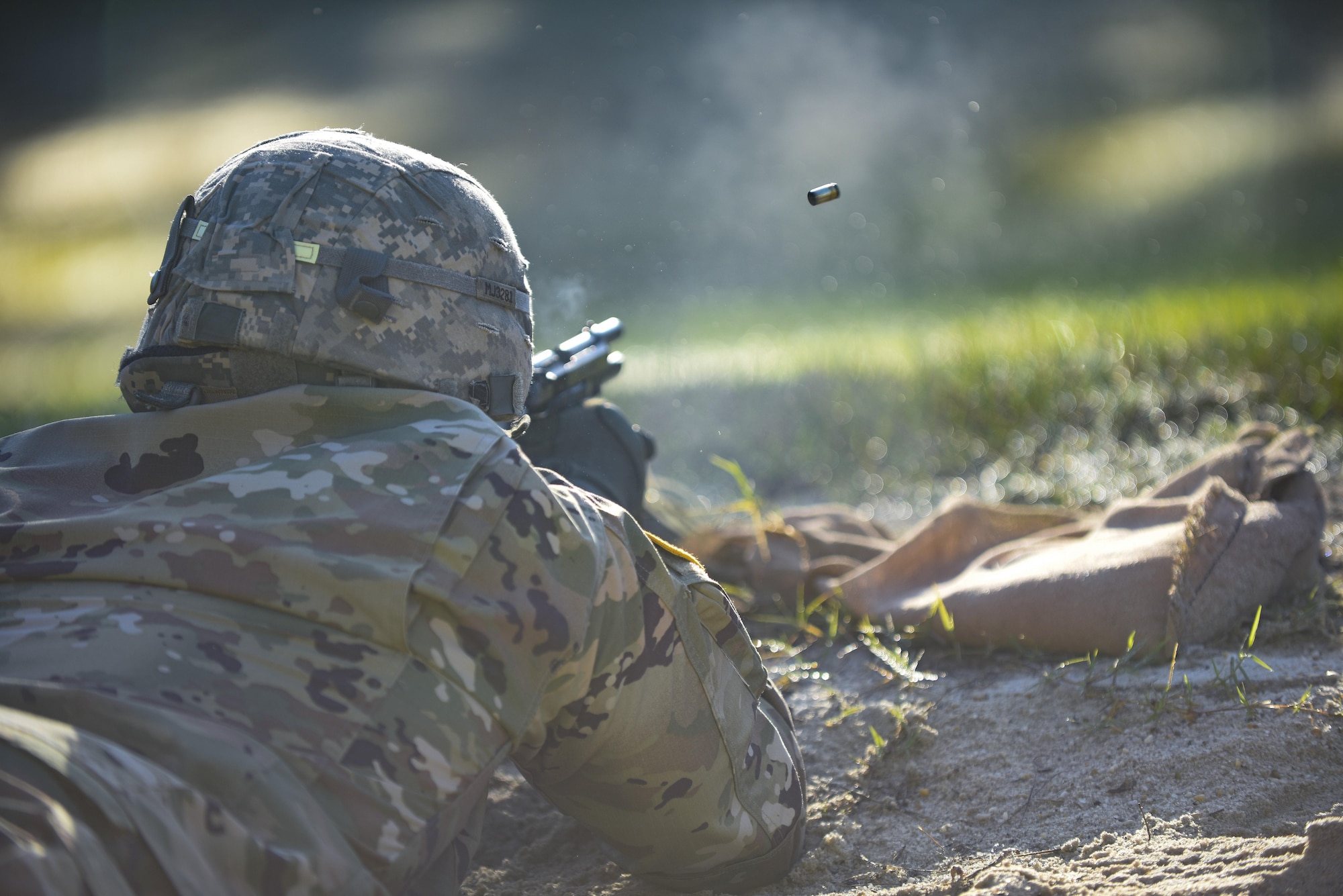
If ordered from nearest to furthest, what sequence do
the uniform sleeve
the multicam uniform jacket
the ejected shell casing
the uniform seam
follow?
the multicam uniform jacket, the uniform sleeve, the uniform seam, the ejected shell casing

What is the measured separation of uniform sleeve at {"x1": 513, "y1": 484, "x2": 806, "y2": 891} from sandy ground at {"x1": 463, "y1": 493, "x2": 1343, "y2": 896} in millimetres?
221

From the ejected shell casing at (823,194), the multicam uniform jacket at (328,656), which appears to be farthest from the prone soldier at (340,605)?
the ejected shell casing at (823,194)

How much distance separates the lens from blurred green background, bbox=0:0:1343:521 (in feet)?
16.6

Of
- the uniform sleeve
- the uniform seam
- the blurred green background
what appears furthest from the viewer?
the blurred green background

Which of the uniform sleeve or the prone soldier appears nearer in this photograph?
the prone soldier

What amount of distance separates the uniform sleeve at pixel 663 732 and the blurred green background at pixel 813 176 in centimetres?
293

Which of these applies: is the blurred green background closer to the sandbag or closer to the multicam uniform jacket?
the sandbag

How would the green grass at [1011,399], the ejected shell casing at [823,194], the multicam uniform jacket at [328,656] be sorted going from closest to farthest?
the multicam uniform jacket at [328,656]
the ejected shell casing at [823,194]
the green grass at [1011,399]

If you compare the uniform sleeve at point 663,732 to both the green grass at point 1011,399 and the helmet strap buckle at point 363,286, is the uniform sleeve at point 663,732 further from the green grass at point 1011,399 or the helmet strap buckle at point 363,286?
the green grass at point 1011,399

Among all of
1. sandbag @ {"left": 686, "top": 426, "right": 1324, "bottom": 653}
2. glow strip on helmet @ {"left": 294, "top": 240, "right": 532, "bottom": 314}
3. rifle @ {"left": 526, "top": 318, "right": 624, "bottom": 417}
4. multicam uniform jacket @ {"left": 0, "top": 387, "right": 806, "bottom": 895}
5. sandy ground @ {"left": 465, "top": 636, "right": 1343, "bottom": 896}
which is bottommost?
sandy ground @ {"left": 465, "top": 636, "right": 1343, "bottom": 896}

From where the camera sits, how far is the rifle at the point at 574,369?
2.54m

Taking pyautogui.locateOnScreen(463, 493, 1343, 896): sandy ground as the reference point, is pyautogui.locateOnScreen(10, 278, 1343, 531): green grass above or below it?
above

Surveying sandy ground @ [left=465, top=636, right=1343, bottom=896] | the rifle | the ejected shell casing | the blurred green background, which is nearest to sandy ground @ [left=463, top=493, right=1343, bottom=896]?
sandy ground @ [left=465, top=636, right=1343, bottom=896]

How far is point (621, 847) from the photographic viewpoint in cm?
172
